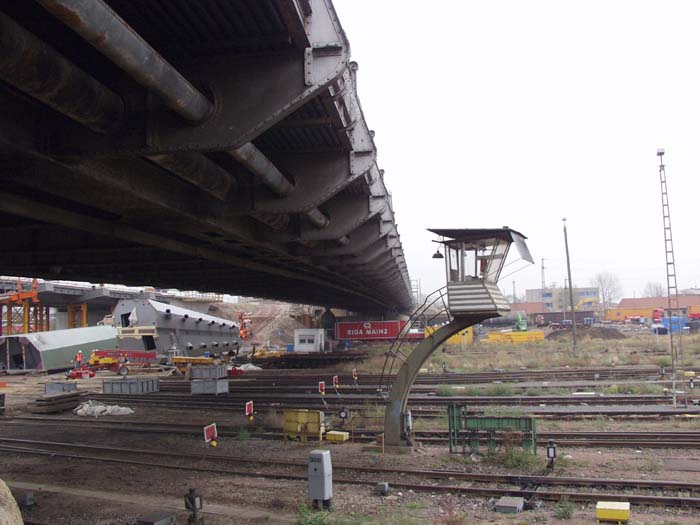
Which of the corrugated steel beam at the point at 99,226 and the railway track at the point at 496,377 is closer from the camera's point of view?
the corrugated steel beam at the point at 99,226

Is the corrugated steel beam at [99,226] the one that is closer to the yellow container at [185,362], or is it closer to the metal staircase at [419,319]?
the metal staircase at [419,319]

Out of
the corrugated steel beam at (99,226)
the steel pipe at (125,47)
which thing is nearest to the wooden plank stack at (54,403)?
the corrugated steel beam at (99,226)

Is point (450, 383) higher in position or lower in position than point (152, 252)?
lower

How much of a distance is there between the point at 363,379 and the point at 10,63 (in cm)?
2676

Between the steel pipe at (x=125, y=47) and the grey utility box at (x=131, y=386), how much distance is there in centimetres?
2273

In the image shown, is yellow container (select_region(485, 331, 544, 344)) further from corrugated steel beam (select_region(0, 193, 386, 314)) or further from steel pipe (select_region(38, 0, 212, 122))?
steel pipe (select_region(38, 0, 212, 122))

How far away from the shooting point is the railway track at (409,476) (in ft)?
32.2

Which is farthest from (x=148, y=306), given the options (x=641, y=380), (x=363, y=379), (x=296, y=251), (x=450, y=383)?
(x=641, y=380)

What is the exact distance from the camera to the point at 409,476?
11.6 m

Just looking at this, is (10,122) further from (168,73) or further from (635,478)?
(635,478)

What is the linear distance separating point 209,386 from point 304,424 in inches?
445

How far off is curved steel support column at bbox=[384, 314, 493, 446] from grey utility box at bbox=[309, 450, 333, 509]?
4.06 m

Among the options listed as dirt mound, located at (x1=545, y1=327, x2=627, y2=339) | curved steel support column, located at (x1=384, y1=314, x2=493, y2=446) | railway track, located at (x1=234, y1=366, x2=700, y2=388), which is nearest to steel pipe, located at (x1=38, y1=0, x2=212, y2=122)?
curved steel support column, located at (x1=384, y1=314, x2=493, y2=446)

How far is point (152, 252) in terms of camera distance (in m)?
16.6
